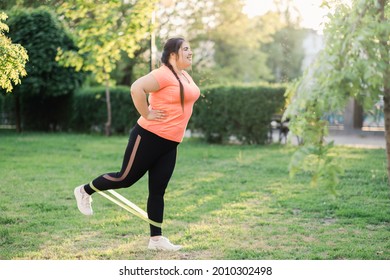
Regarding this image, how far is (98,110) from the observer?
53.9 feet

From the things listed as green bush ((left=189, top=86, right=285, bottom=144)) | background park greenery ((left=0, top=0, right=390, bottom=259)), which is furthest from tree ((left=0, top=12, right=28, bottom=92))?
green bush ((left=189, top=86, right=285, bottom=144))

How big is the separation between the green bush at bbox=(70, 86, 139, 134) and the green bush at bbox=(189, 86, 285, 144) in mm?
3351

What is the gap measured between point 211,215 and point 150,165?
1.55 meters

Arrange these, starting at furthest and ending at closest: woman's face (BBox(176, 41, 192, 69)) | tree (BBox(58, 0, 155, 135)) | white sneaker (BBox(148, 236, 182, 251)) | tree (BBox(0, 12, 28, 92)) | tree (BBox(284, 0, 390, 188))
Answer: tree (BBox(58, 0, 155, 135)) < tree (BBox(0, 12, 28, 92)) < white sneaker (BBox(148, 236, 182, 251)) < woman's face (BBox(176, 41, 192, 69)) < tree (BBox(284, 0, 390, 188))

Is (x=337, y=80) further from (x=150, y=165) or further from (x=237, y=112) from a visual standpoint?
(x=237, y=112)

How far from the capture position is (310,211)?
5.71m

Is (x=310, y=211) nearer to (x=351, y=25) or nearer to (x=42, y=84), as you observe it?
(x=351, y=25)

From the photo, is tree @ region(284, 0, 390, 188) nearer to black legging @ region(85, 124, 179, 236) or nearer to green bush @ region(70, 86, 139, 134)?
black legging @ region(85, 124, 179, 236)

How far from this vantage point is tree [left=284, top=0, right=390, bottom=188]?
301 cm

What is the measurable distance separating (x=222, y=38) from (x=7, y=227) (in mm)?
19661

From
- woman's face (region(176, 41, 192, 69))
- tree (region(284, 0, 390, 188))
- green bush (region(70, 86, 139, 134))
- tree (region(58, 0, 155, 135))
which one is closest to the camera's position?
tree (region(284, 0, 390, 188))

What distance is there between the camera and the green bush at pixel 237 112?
12266 millimetres
